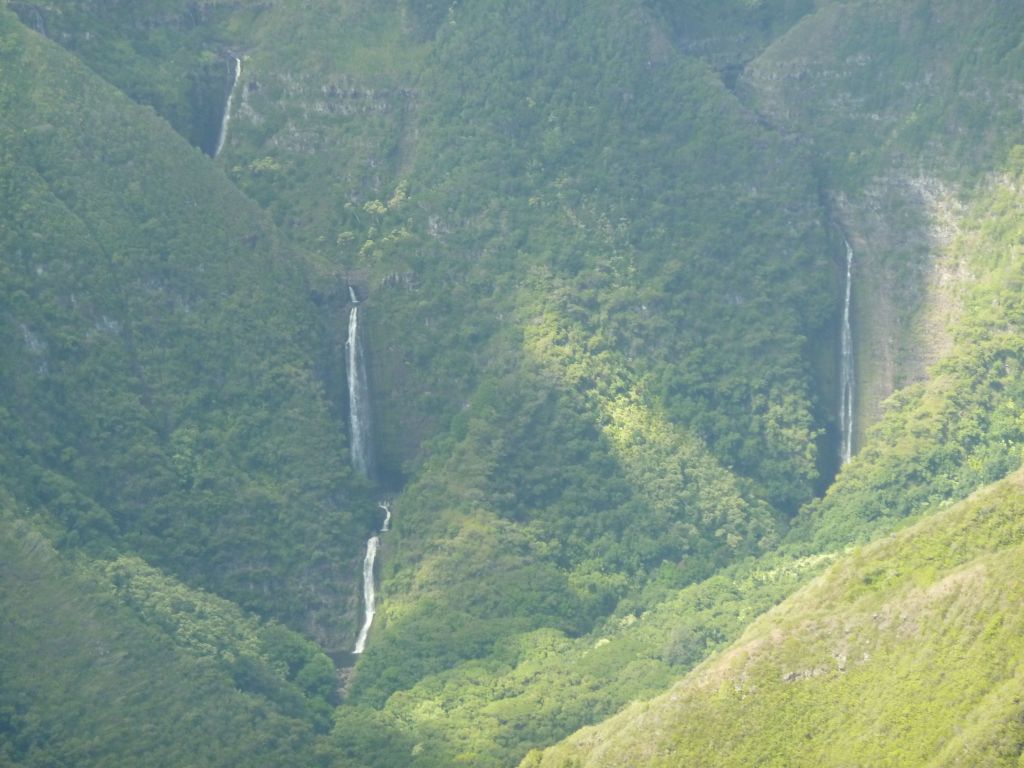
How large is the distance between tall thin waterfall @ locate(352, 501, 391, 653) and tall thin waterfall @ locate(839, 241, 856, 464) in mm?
20656

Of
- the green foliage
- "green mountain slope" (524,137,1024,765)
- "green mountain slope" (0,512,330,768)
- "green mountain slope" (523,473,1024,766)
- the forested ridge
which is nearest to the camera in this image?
"green mountain slope" (524,137,1024,765)

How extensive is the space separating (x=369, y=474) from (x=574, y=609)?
13.0 m

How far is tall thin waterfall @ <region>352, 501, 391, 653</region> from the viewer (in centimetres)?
12426

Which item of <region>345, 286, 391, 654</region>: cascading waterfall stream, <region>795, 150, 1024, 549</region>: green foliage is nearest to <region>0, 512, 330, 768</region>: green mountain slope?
<region>345, 286, 391, 654</region>: cascading waterfall stream

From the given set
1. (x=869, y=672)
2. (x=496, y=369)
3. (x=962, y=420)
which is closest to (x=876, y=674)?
(x=869, y=672)

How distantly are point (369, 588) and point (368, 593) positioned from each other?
0.89 ft

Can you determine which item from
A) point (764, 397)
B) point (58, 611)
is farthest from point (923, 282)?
point (58, 611)

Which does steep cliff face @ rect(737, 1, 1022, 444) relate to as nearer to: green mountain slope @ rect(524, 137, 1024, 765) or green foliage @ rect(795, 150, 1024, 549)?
green foliage @ rect(795, 150, 1024, 549)

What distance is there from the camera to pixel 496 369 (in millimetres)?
132250

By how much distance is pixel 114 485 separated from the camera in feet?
401

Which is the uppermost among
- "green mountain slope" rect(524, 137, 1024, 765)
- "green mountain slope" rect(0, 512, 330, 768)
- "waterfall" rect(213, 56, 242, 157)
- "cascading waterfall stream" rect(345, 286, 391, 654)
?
"waterfall" rect(213, 56, 242, 157)

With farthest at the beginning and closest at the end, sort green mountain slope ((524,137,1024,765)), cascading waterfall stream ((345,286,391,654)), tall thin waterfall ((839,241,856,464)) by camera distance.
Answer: tall thin waterfall ((839,241,856,464)) → cascading waterfall stream ((345,286,391,654)) → green mountain slope ((524,137,1024,765))

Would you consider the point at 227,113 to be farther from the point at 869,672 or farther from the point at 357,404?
the point at 869,672

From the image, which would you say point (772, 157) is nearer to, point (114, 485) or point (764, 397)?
point (764, 397)
